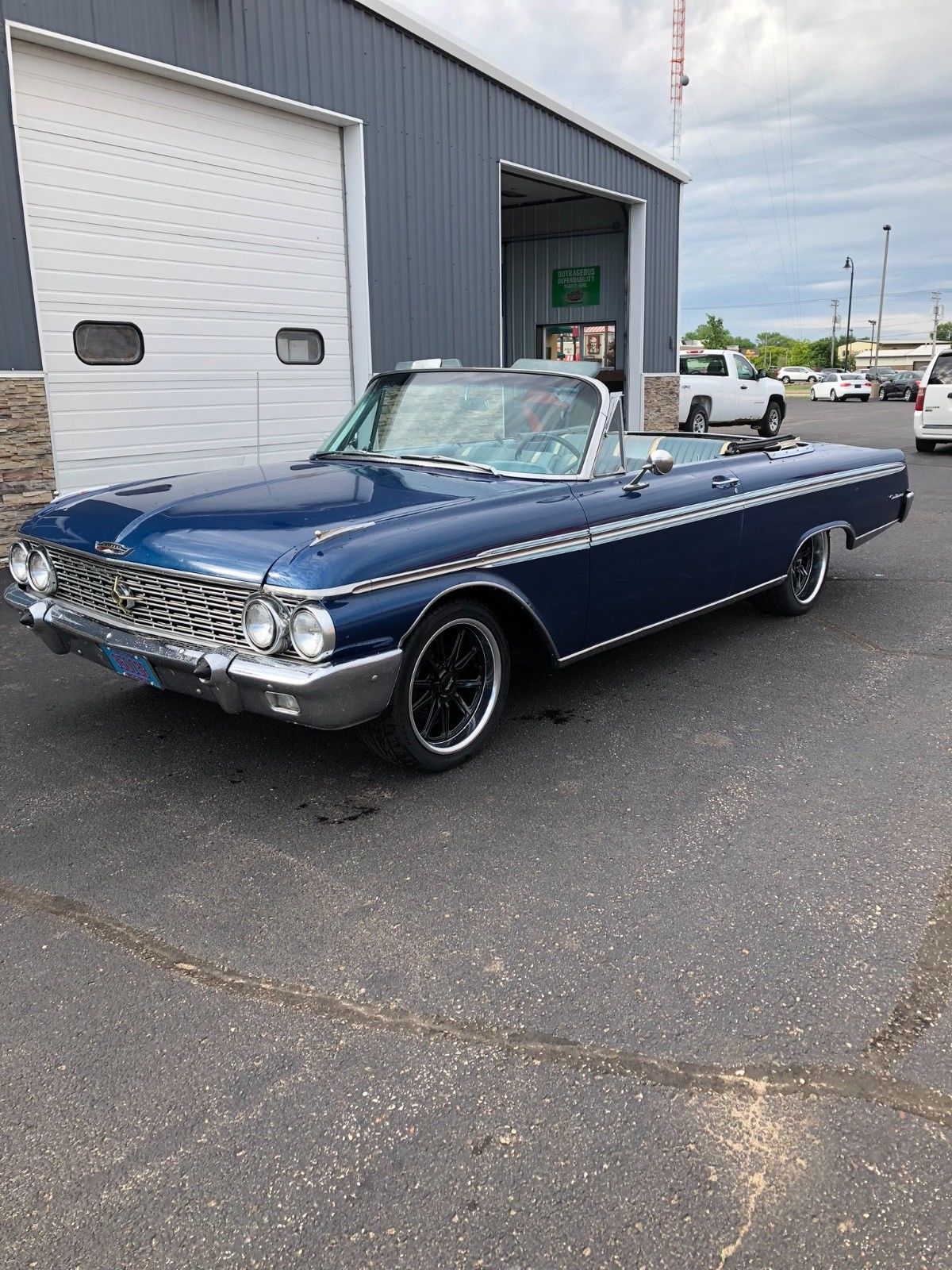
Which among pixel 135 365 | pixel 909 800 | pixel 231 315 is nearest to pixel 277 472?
pixel 909 800

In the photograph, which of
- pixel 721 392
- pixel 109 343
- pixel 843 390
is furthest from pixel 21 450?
pixel 843 390

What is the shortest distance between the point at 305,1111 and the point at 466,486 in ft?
8.74

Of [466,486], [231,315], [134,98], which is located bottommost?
[466,486]

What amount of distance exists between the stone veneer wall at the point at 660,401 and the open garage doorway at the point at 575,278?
307mm

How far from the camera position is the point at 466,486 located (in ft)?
14.0

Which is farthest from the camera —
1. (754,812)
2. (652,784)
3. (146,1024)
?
(652,784)

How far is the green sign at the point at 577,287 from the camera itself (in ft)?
58.6

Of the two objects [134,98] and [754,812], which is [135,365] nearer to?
[134,98]

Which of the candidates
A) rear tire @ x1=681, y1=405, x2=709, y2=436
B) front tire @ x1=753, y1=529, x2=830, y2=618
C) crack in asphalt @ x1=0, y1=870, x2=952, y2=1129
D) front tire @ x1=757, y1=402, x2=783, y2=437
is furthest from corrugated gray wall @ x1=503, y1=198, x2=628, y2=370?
crack in asphalt @ x1=0, y1=870, x2=952, y2=1129

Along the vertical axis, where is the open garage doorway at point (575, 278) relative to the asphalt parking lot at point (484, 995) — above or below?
above

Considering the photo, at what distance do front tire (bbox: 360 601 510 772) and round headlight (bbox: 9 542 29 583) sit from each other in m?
1.72

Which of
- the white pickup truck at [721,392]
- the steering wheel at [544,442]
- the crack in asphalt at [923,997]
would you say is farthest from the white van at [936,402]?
the crack in asphalt at [923,997]

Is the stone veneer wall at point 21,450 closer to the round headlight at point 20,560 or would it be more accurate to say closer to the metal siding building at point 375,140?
the metal siding building at point 375,140

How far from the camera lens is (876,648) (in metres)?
5.74
